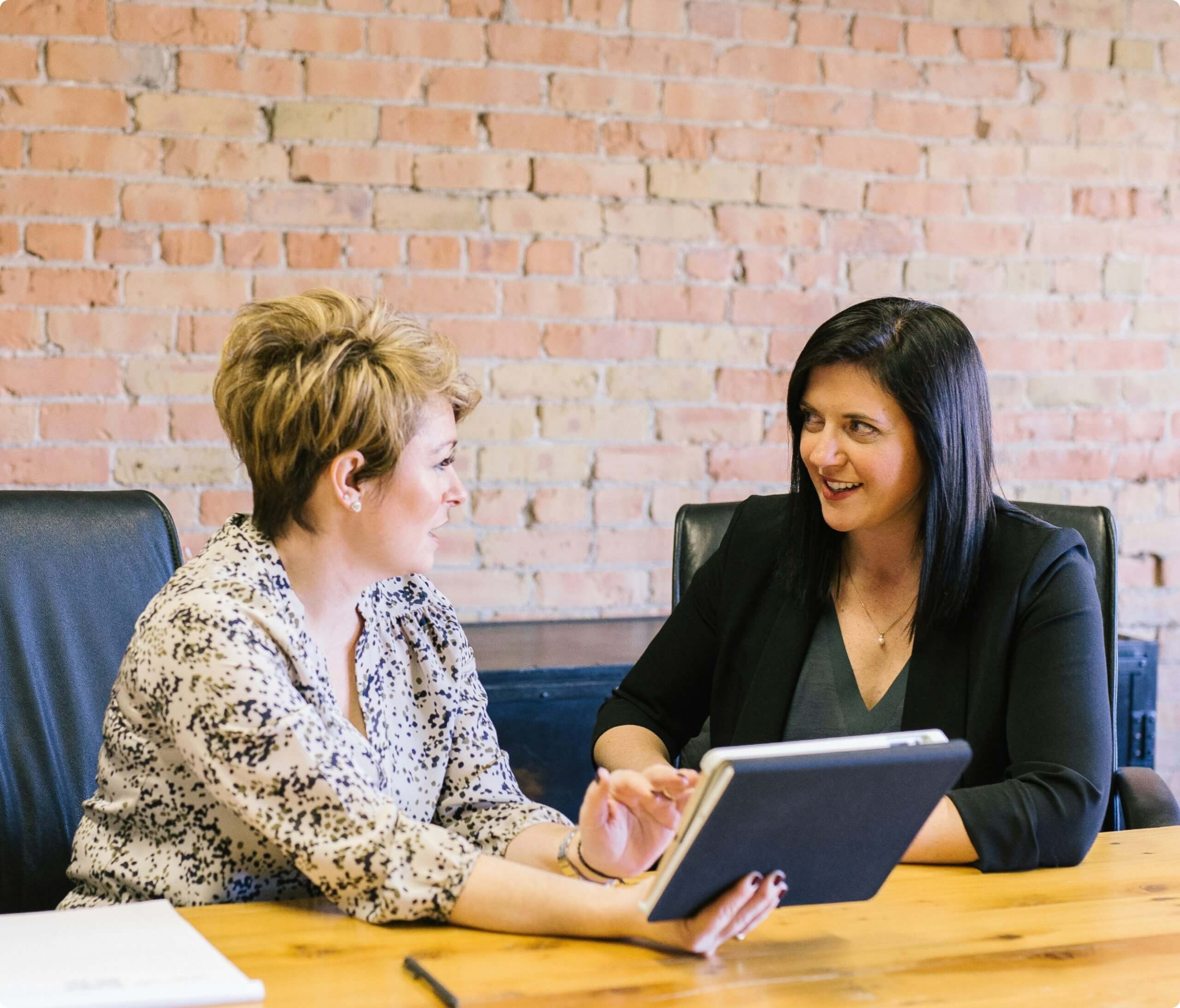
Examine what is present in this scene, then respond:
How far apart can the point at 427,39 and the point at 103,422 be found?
0.93m

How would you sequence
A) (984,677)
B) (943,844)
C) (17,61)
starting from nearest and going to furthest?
(943,844) < (984,677) < (17,61)

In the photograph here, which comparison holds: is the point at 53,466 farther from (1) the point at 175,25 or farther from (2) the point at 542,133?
(2) the point at 542,133

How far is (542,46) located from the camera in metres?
2.56

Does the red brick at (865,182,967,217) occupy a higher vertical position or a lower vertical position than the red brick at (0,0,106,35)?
lower

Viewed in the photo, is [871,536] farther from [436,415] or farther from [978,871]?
[436,415]

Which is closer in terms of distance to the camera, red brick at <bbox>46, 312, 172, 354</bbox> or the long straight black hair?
the long straight black hair

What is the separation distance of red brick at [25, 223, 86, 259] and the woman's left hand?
1598mm

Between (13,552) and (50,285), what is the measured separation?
89 centimetres

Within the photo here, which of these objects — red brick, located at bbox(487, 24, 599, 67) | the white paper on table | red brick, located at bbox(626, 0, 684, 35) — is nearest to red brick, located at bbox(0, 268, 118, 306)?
red brick, located at bbox(487, 24, 599, 67)

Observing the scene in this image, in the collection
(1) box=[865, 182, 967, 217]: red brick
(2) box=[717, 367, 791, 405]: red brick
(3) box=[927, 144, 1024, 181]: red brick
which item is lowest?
(2) box=[717, 367, 791, 405]: red brick

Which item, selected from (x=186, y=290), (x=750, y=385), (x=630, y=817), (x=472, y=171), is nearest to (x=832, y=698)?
(x=630, y=817)

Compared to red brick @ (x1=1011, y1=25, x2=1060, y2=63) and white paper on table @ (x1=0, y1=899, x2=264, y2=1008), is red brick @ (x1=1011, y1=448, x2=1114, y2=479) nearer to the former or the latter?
red brick @ (x1=1011, y1=25, x2=1060, y2=63)

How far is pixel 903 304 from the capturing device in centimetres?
172

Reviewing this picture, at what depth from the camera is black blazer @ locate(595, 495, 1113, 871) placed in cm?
143
